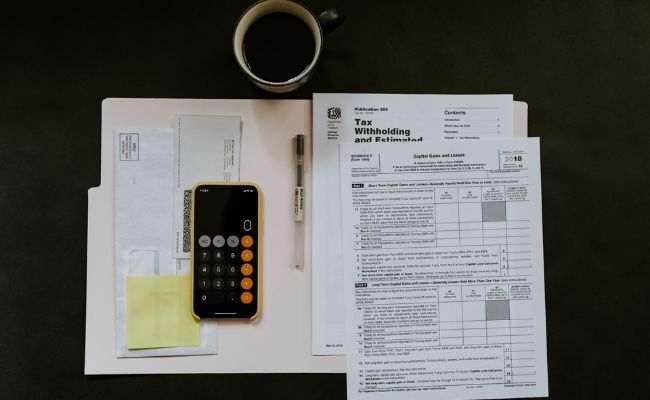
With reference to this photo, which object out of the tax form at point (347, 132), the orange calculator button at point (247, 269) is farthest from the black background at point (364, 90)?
the orange calculator button at point (247, 269)

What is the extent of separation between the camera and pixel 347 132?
608mm

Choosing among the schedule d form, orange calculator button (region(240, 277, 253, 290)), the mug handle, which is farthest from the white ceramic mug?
orange calculator button (region(240, 277, 253, 290))

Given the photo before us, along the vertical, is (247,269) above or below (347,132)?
below

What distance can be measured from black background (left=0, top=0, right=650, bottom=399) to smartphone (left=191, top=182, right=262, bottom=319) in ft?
0.29

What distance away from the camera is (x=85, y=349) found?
0.60 metres

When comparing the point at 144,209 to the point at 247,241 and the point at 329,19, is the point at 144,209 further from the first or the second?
the point at 329,19

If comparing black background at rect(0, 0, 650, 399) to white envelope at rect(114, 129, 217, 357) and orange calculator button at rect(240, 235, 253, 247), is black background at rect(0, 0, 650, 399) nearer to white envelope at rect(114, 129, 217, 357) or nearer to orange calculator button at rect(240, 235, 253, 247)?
white envelope at rect(114, 129, 217, 357)

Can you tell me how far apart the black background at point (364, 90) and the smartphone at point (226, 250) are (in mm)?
88

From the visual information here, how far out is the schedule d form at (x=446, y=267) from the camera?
0.61 metres

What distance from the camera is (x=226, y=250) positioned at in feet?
1.95

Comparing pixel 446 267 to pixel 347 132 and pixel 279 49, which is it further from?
pixel 279 49

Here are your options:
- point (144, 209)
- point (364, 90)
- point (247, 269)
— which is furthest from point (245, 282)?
point (364, 90)

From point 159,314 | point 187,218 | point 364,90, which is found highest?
point 364,90

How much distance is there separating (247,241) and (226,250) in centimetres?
3
